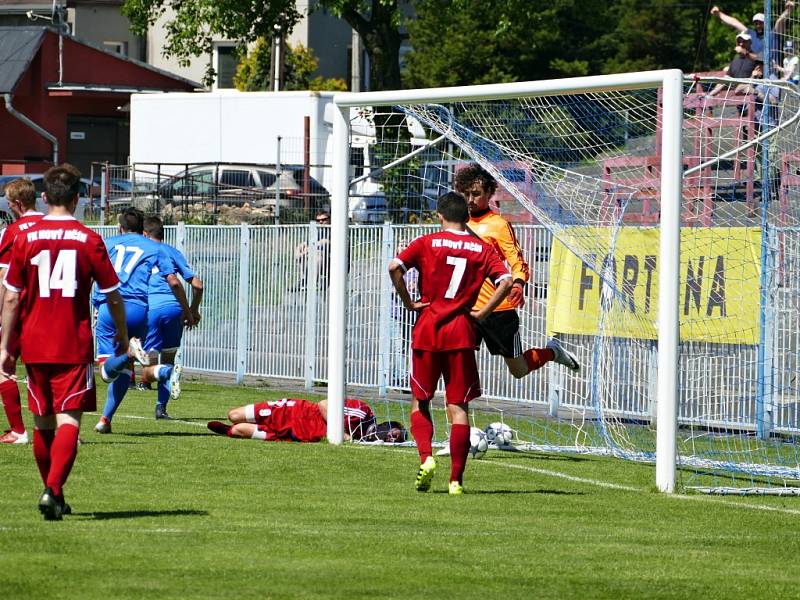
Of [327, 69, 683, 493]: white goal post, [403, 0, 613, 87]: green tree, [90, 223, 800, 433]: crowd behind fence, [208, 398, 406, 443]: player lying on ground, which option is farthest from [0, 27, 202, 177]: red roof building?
[327, 69, 683, 493]: white goal post

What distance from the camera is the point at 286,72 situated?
56875 millimetres

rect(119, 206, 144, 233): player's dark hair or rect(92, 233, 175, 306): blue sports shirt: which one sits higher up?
rect(119, 206, 144, 233): player's dark hair

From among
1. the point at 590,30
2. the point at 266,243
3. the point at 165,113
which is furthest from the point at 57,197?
the point at 590,30

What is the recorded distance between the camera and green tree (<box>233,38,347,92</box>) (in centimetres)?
5688

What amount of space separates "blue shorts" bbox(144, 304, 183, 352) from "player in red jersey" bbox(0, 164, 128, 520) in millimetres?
6564

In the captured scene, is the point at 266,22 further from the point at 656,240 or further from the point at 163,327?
the point at 656,240

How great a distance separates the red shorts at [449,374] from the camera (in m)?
10.5

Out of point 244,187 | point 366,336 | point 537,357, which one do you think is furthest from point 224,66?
point 537,357

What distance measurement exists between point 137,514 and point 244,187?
86.9 feet

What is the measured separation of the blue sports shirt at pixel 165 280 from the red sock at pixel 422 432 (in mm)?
4645

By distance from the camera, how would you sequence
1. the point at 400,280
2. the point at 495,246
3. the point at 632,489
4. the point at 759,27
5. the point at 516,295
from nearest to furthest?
1. the point at 400,280
2. the point at 632,489
3. the point at 516,295
4. the point at 495,246
5. the point at 759,27

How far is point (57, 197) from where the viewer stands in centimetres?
882

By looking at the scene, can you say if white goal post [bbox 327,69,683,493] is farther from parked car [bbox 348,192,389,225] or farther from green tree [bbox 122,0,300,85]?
green tree [bbox 122,0,300,85]

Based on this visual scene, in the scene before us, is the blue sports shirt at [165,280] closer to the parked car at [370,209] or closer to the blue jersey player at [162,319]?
the blue jersey player at [162,319]
